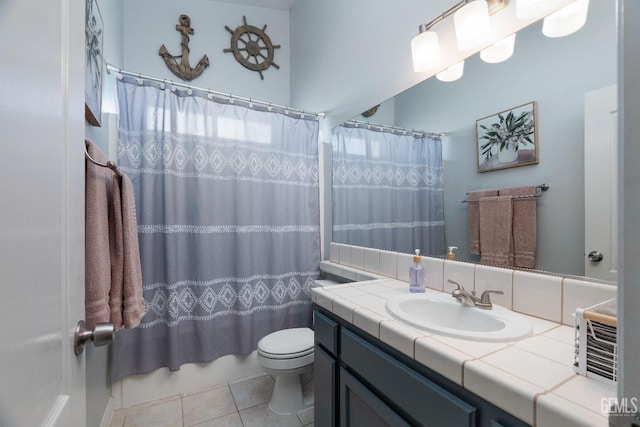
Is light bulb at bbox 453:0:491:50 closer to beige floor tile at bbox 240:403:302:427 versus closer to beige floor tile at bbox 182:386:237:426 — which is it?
beige floor tile at bbox 240:403:302:427

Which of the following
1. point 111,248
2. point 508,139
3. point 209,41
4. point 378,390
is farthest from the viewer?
point 209,41

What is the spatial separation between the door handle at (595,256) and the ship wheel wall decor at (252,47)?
2690mm

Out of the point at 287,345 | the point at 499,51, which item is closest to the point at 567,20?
the point at 499,51

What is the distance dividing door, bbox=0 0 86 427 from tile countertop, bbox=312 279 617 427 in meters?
0.77

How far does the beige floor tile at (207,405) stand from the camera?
1.60m

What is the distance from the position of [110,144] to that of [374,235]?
173 cm

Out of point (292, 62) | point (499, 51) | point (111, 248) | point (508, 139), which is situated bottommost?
point (111, 248)

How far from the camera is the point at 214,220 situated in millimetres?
1835

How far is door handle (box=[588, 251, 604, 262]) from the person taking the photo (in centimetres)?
85

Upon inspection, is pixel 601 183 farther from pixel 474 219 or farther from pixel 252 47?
pixel 252 47

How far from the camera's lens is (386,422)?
0.84m

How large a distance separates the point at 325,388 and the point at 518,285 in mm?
860

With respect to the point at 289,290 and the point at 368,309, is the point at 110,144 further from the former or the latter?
the point at 368,309

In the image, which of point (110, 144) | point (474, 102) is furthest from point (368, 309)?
point (110, 144)
